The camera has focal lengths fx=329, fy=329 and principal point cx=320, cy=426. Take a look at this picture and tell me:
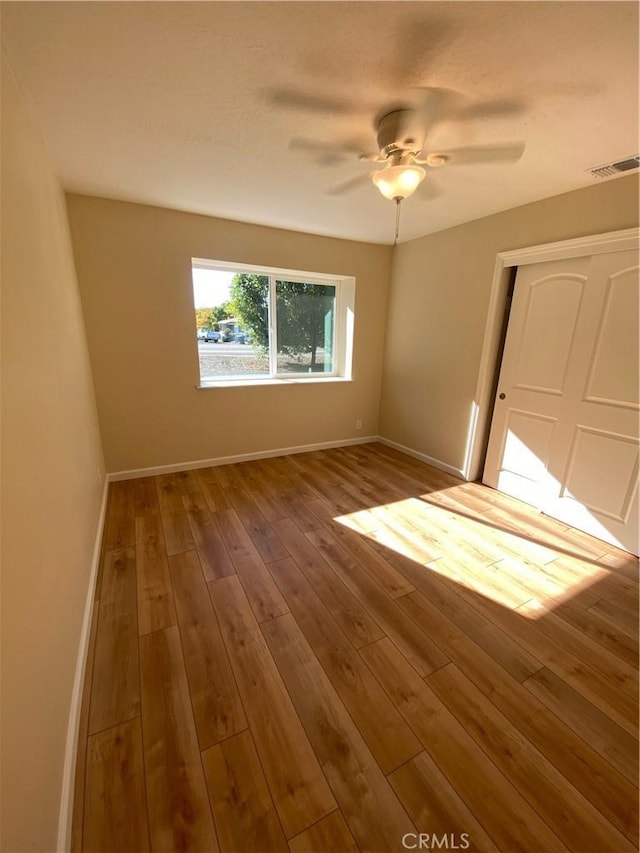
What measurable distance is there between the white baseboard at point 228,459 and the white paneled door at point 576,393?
190 cm

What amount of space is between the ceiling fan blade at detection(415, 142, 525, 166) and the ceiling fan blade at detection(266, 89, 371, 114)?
20.3 inches

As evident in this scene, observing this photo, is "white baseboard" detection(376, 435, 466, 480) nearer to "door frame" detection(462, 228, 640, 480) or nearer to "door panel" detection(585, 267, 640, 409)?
"door frame" detection(462, 228, 640, 480)

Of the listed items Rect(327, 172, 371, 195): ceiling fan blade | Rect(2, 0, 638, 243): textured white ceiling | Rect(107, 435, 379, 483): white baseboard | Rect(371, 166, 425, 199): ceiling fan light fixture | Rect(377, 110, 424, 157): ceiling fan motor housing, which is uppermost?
Rect(327, 172, 371, 195): ceiling fan blade

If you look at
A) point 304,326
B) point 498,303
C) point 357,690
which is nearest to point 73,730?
point 357,690

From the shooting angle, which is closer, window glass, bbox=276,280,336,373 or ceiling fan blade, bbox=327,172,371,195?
ceiling fan blade, bbox=327,172,371,195

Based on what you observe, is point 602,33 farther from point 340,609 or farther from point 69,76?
point 340,609

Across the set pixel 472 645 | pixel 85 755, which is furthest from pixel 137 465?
pixel 472 645

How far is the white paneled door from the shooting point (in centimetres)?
224

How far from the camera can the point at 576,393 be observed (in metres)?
2.49

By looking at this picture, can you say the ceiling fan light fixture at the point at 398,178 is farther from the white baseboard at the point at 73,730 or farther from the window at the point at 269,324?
the white baseboard at the point at 73,730

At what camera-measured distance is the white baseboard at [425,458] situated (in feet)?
11.6

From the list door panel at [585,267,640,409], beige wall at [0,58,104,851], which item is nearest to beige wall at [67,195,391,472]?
beige wall at [0,58,104,851]

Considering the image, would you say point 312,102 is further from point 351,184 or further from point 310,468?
point 310,468

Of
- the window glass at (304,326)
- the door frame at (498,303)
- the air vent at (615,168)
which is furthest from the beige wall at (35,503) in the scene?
the door frame at (498,303)
